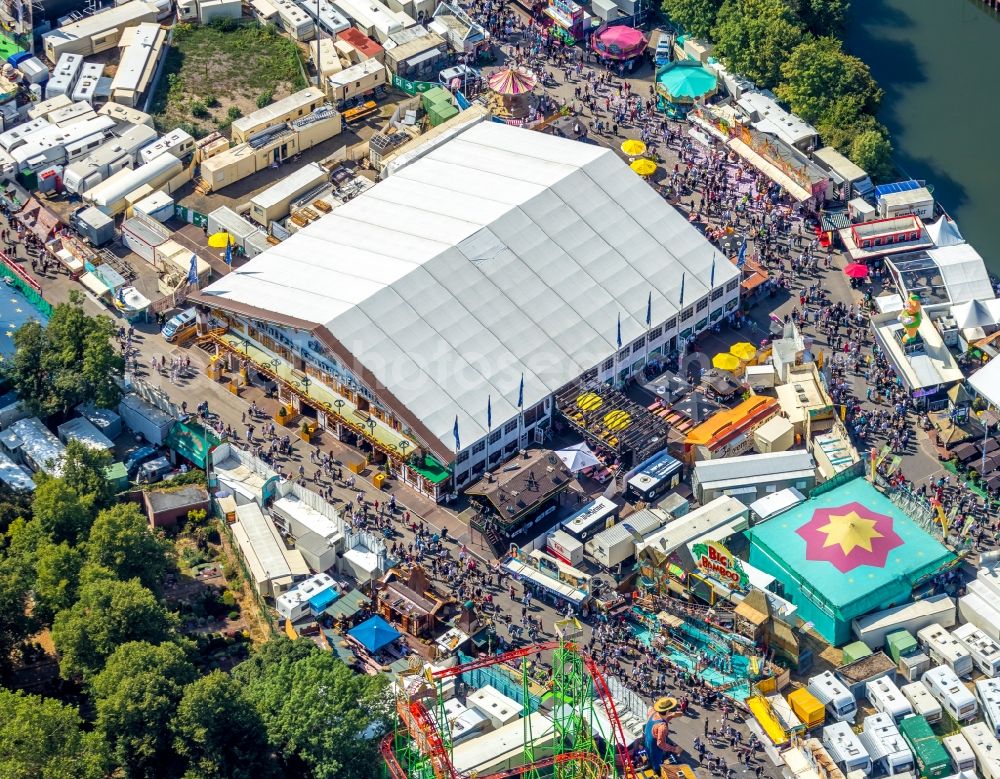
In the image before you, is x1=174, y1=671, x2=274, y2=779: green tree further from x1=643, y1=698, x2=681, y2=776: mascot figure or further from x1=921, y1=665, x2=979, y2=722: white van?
x1=921, y1=665, x2=979, y2=722: white van

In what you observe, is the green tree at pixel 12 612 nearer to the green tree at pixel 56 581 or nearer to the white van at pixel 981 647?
the green tree at pixel 56 581

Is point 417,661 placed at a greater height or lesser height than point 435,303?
lesser

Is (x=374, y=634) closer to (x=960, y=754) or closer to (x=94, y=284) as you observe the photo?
(x=960, y=754)

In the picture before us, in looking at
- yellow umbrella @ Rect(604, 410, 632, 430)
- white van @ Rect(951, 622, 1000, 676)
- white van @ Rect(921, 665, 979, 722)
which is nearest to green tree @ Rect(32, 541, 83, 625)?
yellow umbrella @ Rect(604, 410, 632, 430)

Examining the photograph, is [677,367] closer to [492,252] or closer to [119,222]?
[492,252]

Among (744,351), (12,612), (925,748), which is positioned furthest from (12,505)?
(925,748)

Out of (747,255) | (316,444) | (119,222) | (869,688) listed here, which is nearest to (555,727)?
(869,688)

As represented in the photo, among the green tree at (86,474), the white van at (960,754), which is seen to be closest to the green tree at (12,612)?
the green tree at (86,474)
